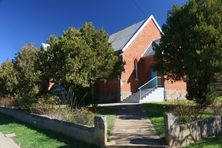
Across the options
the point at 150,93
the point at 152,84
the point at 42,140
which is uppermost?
the point at 152,84

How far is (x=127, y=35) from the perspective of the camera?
37.4 metres

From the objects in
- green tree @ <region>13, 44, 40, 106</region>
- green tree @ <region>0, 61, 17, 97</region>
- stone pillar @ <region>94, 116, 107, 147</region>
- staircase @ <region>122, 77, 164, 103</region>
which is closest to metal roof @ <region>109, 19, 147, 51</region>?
staircase @ <region>122, 77, 164, 103</region>

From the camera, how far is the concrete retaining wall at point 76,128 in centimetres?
1336

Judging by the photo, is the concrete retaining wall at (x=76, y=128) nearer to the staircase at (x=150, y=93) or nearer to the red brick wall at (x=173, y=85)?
the staircase at (x=150, y=93)

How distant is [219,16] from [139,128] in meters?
8.97

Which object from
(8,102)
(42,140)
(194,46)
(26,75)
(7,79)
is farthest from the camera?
(7,79)

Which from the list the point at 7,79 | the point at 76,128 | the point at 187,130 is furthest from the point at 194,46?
the point at 7,79

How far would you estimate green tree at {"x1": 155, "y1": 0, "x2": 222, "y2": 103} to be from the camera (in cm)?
1991

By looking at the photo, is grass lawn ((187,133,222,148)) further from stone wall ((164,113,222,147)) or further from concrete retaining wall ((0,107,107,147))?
concrete retaining wall ((0,107,107,147))

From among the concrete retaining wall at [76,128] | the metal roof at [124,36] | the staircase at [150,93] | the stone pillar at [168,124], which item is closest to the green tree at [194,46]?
the concrete retaining wall at [76,128]

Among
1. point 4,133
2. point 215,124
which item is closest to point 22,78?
point 4,133

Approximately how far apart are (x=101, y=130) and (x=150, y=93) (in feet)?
61.2

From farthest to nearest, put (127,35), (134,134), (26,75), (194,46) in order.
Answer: (127,35) < (26,75) < (194,46) < (134,134)

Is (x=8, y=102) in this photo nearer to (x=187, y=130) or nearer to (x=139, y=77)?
(x=139, y=77)
